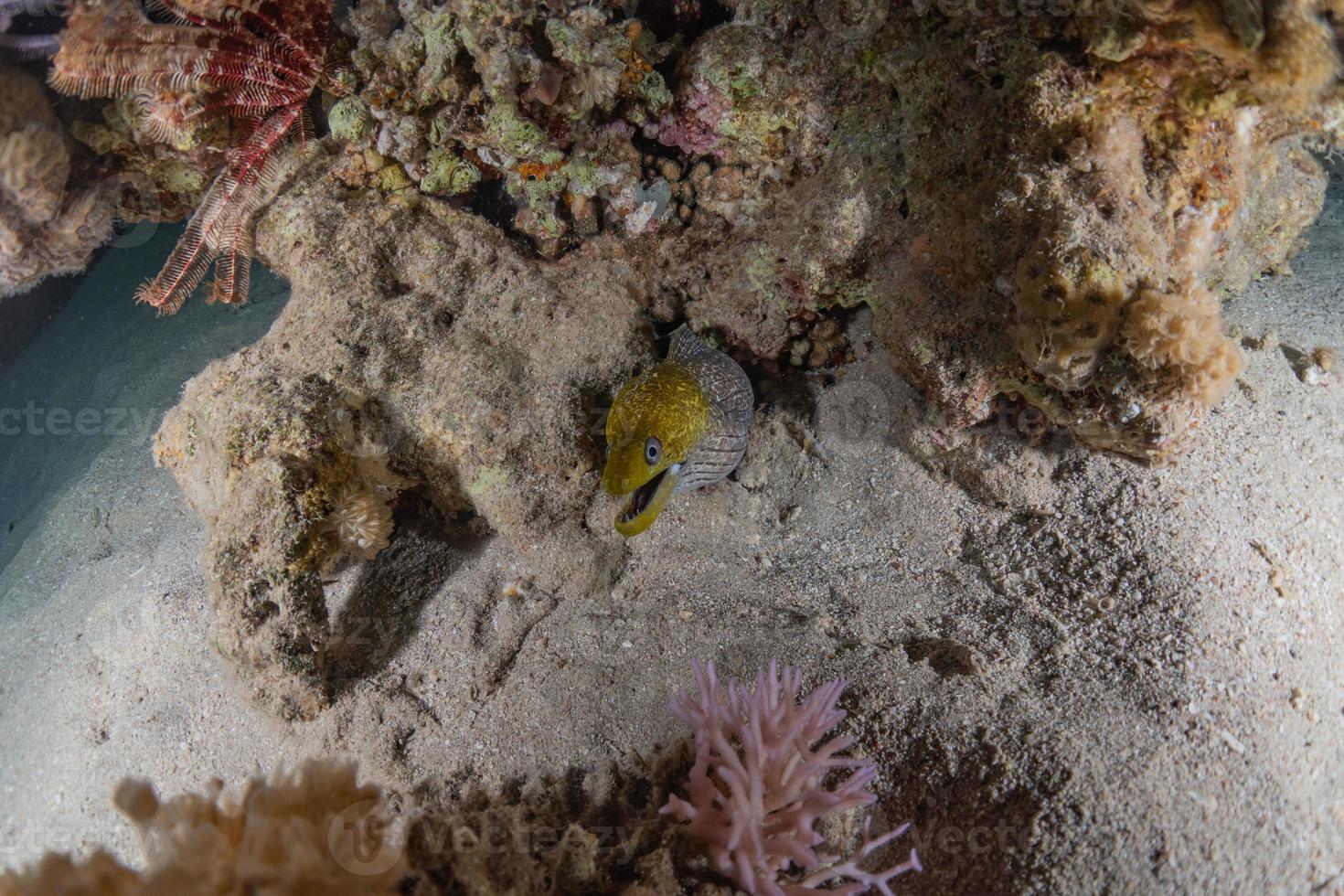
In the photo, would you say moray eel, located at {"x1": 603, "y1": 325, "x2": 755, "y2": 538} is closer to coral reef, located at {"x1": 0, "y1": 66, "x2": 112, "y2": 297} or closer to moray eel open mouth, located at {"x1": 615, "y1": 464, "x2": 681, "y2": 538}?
moray eel open mouth, located at {"x1": 615, "y1": 464, "x2": 681, "y2": 538}

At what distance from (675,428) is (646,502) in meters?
0.44

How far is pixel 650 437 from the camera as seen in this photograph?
2969 mm

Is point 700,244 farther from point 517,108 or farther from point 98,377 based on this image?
point 98,377

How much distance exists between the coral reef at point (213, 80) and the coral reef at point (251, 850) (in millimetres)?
2971

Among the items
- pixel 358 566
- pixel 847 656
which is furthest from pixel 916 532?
pixel 358 566

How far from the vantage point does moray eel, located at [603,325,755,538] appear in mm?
2971

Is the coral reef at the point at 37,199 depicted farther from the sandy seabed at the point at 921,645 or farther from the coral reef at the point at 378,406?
the sandy seabed at the point at 921,645

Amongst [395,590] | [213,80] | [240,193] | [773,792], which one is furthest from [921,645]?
[213,80]

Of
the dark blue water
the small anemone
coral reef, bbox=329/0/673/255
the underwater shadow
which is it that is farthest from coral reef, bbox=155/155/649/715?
the dark blue water

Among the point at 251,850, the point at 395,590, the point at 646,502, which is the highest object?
the point at 251,850

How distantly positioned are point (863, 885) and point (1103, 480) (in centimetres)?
206

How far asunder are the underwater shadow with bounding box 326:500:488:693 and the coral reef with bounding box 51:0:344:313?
1848 millimetres

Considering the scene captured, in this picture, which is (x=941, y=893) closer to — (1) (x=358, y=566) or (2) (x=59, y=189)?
(1) (x=358, y=566)

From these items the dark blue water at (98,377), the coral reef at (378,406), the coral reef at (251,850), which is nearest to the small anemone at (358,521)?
the coral reef at (378,406)
